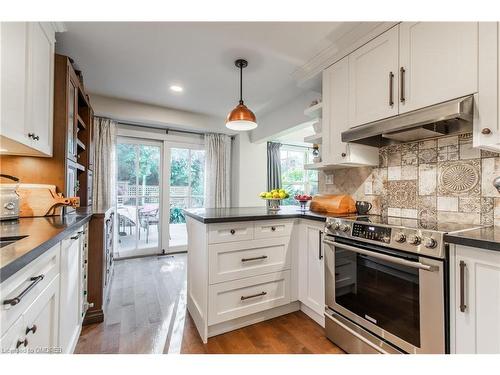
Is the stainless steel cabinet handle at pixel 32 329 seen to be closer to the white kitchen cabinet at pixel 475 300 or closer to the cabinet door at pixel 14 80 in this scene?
the cabinet door at pixel 14 80

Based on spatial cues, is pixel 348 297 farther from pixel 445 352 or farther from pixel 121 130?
pixel 121 130

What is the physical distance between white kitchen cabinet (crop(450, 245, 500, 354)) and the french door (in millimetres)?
4012

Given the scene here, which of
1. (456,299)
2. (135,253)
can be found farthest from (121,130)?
(456,299)

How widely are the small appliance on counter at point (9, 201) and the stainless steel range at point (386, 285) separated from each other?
2.18 m

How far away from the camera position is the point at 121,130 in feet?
12.5

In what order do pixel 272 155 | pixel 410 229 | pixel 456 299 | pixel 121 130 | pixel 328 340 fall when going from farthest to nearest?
pixel 272 155 → pixel 121 130 → pixel 328 340 → pixel 410 229 → pixel 456 299


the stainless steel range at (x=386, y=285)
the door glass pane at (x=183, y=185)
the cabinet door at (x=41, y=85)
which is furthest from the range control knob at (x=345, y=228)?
the door glass pane at (x=183, y=185)

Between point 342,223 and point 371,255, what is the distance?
0.92 ft

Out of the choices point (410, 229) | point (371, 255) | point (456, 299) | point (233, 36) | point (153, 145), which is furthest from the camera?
point (153, 145)

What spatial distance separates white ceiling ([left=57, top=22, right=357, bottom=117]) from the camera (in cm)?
194

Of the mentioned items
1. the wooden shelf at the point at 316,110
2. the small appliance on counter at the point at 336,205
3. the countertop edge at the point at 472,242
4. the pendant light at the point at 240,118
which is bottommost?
the countertop edge at the point at 472,242

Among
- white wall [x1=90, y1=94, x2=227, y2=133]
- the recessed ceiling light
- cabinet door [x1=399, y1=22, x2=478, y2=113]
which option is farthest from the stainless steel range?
white wall [x1=90, y1=94, x2=227, y2=133]

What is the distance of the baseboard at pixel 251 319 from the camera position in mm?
1814

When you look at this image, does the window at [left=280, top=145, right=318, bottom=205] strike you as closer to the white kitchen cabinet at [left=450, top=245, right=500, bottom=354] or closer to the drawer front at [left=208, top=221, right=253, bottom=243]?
the drawer front at [left=208, top=221, right=253, bottom=243]
